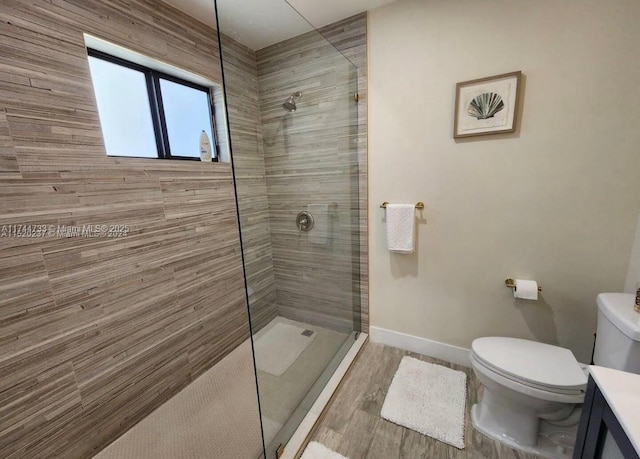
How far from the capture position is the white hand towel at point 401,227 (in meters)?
1.75

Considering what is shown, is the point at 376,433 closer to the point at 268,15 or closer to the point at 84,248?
the point at 84,248

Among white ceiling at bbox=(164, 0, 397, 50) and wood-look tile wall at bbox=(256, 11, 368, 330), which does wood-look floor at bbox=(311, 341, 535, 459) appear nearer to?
wood-look tile wall at bbox=(256, 11, 368, 330)

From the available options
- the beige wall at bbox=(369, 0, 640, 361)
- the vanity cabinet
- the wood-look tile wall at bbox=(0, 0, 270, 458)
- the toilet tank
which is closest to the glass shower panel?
the wood-look tile wall at bbox=(0, 0, 270, 458)

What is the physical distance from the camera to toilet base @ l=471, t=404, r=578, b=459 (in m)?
1.23

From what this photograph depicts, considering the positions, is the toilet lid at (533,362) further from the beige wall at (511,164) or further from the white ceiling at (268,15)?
the white ceiling at (268,15)

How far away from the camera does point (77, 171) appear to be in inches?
47.7

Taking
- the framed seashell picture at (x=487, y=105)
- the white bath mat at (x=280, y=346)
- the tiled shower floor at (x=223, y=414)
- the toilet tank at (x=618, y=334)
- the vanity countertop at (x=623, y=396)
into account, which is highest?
the framed seashell picture at (x=487, y=105)

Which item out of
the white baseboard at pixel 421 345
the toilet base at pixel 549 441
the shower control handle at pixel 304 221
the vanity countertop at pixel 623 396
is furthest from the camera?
the white baseboard at pixel 421 345

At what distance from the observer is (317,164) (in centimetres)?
172

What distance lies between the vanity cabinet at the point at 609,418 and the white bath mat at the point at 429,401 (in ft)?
2.21

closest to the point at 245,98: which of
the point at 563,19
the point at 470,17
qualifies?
the point at 470,17

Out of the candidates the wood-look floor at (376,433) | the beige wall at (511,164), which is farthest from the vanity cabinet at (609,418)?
the beige wall at (511,164)

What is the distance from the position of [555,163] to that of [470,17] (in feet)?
3.11

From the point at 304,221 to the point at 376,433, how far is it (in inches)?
50.4
